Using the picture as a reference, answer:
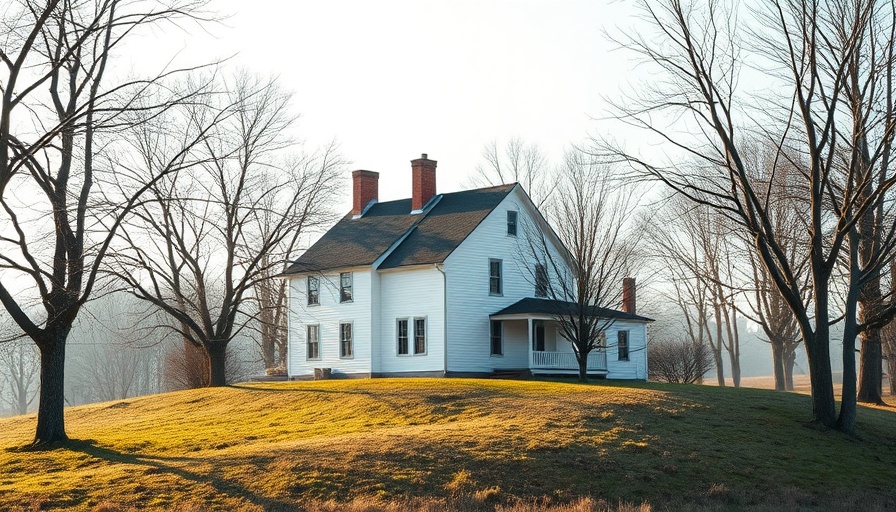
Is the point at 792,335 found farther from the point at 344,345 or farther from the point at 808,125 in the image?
the point at 808,125

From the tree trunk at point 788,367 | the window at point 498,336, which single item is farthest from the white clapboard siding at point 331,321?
the tree trunk at point 788,367

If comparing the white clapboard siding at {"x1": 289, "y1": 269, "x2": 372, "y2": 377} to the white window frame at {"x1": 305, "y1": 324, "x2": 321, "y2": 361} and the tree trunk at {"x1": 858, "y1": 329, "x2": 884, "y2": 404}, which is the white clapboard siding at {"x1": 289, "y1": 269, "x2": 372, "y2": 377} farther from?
the tree trunk at {"x1": 858, "y1": 329, "x2": 884, "y2": 404}

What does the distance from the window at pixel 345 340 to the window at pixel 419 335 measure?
3518 mm

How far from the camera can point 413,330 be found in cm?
4062

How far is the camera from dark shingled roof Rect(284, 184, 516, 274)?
135 ft

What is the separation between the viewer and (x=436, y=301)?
40031 mm

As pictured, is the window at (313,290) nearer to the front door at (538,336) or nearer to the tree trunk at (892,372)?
the front door at (538,336)

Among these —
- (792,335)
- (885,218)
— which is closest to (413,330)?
(885,218)

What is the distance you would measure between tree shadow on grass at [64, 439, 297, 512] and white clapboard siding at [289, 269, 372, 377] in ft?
56.8

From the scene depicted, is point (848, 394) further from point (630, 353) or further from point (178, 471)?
point (630, 353)

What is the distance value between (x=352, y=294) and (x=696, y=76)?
72.0 feet

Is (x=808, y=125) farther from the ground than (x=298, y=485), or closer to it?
farther from the ground

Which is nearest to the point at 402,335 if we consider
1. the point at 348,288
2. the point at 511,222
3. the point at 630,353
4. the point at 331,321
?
the point at 348,288

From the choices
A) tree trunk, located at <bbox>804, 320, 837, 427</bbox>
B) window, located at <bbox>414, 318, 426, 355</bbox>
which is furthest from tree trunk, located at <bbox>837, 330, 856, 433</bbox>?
window, located at <bbox>414, 318, 426, 355</bbox>
